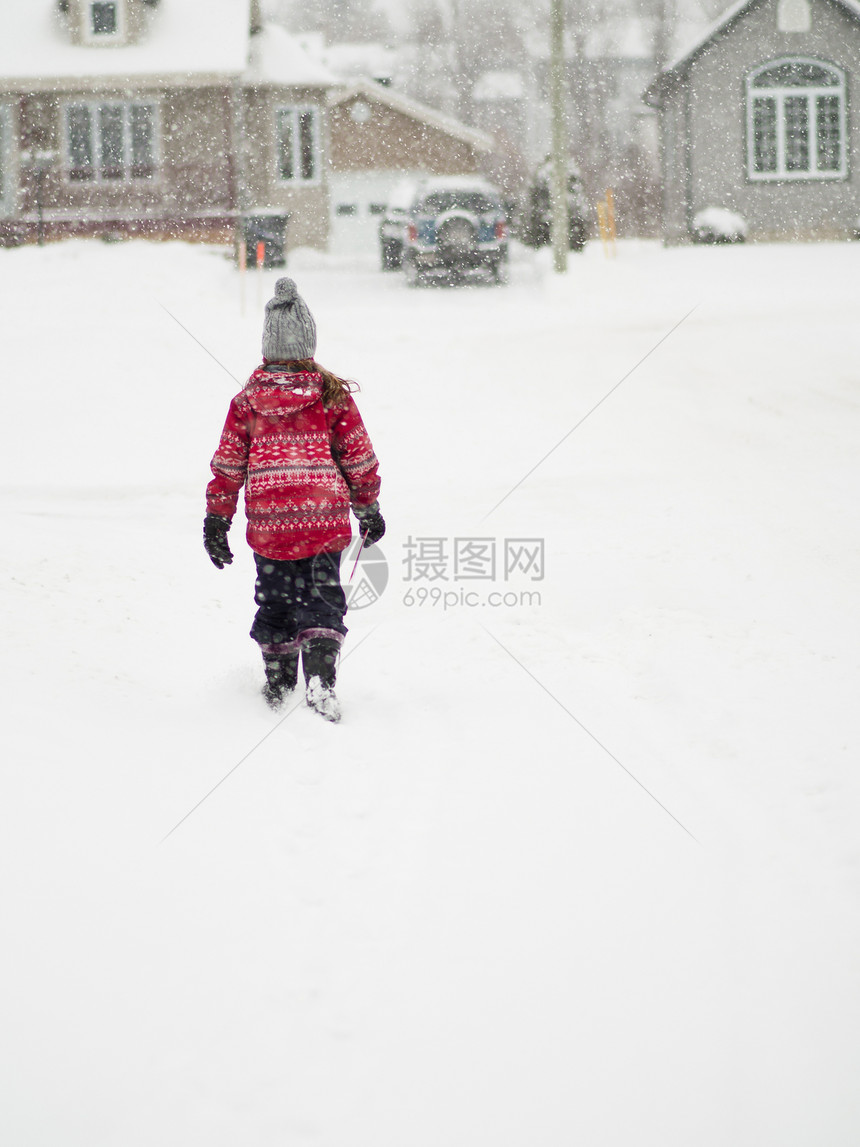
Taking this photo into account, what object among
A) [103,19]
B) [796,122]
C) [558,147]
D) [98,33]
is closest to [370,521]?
[558,147]

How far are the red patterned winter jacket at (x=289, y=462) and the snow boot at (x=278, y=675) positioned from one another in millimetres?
429

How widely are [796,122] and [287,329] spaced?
22.1 m

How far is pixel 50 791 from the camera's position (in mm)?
3488

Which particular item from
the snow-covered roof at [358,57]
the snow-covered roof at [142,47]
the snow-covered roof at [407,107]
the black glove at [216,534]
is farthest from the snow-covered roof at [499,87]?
the black glove at [216,534]

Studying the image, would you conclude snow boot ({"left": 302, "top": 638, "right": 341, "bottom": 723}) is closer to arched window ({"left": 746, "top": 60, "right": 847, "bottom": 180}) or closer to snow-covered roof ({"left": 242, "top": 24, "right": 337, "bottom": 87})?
arched window ({"left": 746, "top": 60, "right": 847, "bottom": 180})

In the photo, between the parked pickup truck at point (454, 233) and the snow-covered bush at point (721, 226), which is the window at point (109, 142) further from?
the snow-covered bush at point (721, 226)

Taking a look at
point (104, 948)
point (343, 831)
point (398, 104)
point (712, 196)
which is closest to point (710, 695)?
point (343, 831)

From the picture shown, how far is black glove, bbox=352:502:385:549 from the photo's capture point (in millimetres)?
4488

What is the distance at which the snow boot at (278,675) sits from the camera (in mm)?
4500

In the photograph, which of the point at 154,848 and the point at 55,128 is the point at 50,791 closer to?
the point at 154,848

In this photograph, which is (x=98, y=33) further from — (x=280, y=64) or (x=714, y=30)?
(x=714, y=30)

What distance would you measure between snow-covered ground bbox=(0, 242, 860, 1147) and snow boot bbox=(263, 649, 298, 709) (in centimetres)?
8

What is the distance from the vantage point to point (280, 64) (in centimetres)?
2527
